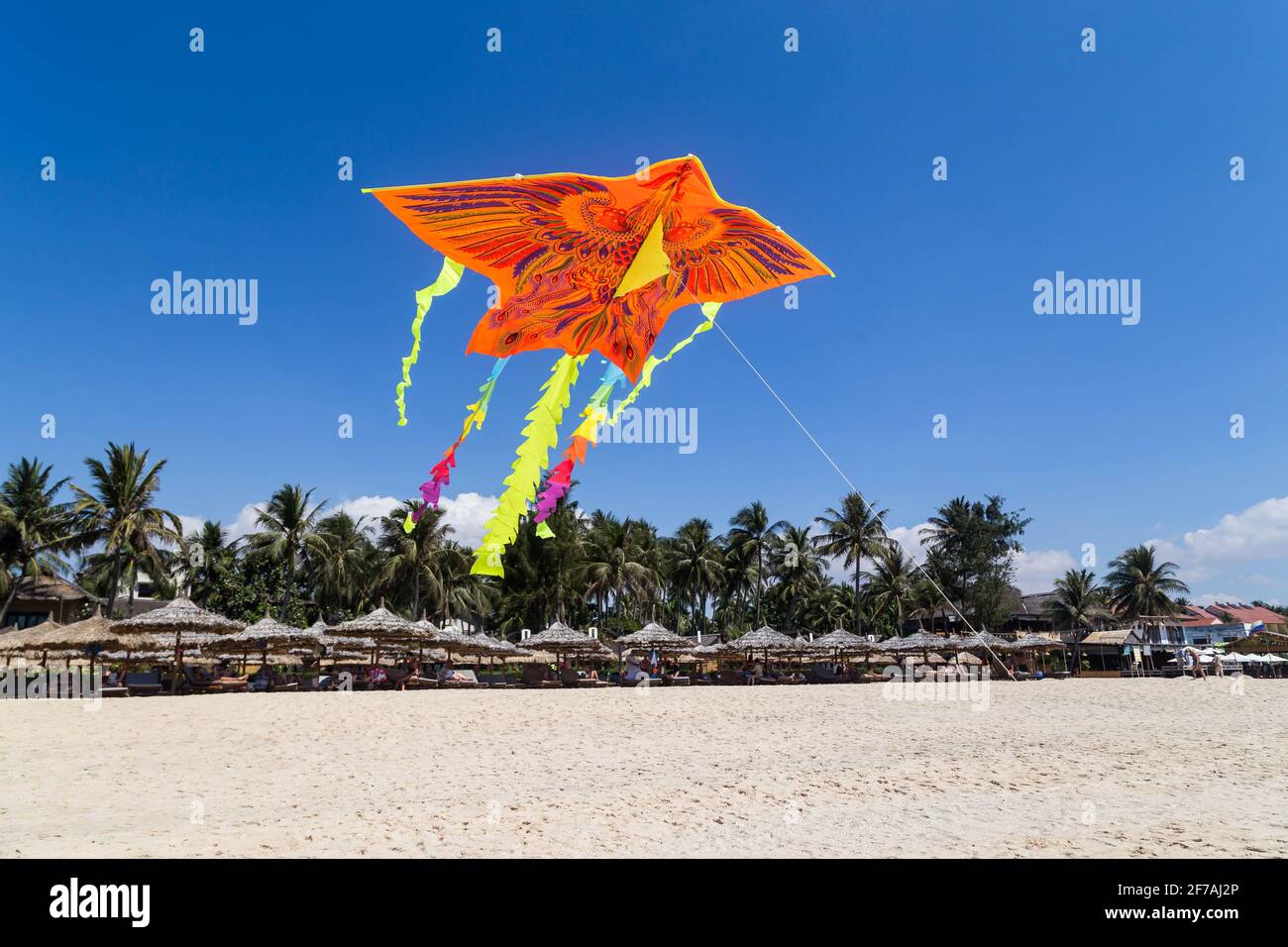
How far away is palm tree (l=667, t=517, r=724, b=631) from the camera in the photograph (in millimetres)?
46375

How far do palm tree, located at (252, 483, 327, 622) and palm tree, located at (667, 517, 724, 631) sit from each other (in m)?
20.1

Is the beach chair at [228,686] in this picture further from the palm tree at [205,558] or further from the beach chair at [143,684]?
the palm tree at [205,558]

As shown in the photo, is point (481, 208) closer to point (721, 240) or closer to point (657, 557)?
point (721, 240)

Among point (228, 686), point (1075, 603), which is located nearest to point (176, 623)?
point (228, 686)

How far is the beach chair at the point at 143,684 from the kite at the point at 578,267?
60.5ft

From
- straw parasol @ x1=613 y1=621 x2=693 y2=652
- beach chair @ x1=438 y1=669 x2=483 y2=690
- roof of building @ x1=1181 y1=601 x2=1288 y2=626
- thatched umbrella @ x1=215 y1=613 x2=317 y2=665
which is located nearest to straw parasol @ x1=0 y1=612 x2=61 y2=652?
thatched umbrella @ x1=215 y1=613 x2=317 y2=665

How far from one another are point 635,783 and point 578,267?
5.40 meters

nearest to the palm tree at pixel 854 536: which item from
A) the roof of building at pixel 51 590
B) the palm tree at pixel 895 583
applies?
the palm tree at pixel 895 583

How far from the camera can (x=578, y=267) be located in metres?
6.64

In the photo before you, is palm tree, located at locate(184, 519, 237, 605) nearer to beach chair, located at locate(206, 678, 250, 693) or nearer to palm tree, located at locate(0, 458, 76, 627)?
palm tree, located at locate(0, 458, 76, 627)

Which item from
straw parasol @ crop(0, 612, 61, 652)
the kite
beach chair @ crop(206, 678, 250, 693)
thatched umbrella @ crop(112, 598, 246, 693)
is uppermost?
the kite

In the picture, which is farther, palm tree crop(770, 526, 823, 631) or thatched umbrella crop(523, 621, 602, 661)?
palm tree crop(770, 526, 823, 631)

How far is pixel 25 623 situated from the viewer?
124ft
